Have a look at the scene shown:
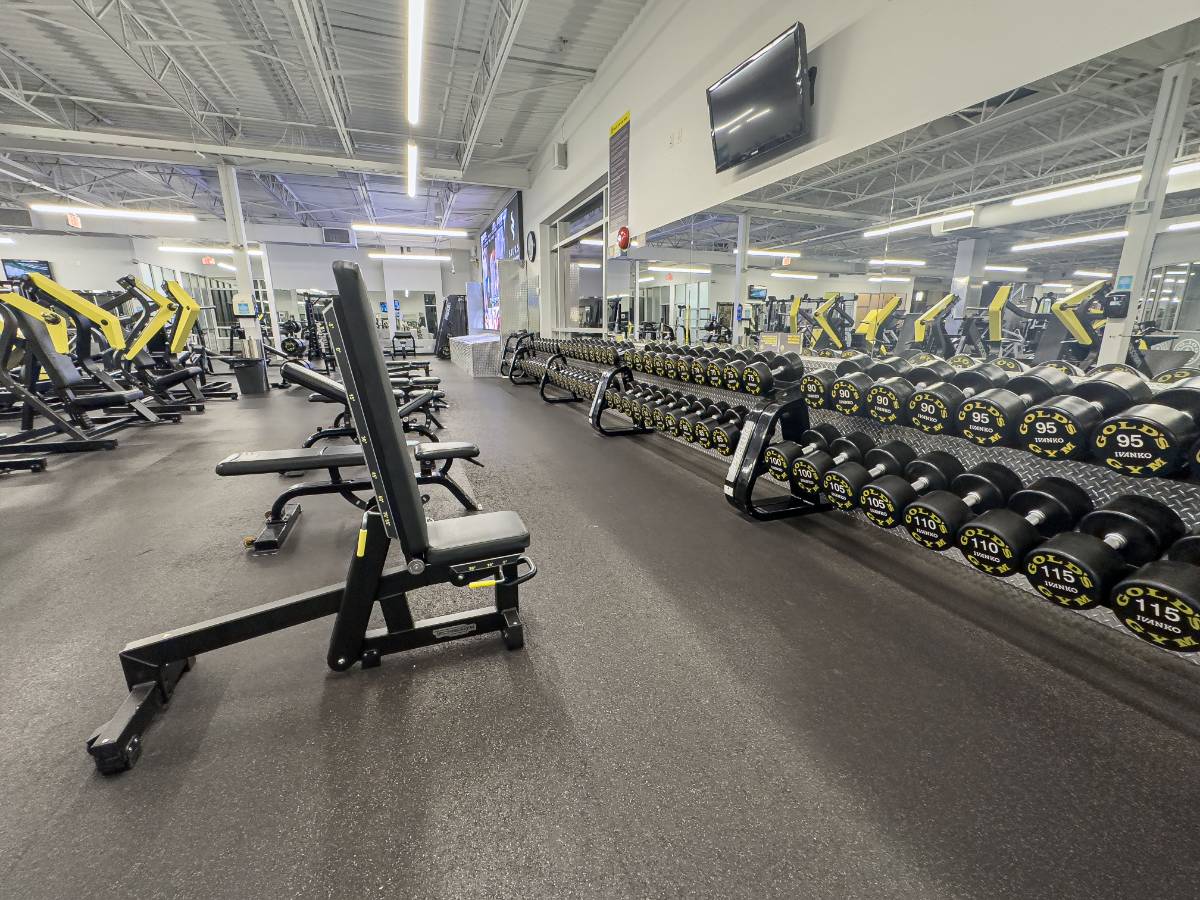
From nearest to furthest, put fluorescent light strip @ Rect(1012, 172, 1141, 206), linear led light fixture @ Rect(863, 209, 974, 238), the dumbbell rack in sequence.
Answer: the dumbbell rack → fluorescent light strip @ Rect(1012, 172, 1141, 206) → linear led light fixture @ Rect(863, 209, 974, 238)

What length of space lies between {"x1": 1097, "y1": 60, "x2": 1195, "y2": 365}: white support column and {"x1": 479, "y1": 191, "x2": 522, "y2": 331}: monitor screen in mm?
8890

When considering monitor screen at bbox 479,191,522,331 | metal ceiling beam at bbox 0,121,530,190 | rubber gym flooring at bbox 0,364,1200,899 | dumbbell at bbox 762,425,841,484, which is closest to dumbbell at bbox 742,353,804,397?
dumbbell at bbox 762,425,841,484

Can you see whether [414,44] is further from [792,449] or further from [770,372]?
[792,449]

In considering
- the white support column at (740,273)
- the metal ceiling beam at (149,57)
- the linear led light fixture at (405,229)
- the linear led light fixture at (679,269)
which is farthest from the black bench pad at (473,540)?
the linear led light fixture at (405,229)

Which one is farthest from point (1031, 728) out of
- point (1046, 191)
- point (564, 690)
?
point (1046, 191)

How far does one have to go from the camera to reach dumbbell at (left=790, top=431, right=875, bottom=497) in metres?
2.05

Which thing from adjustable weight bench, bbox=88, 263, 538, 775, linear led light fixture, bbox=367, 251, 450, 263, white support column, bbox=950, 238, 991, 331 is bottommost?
adjustable weight bench, bbox=88, 263, 538, 775

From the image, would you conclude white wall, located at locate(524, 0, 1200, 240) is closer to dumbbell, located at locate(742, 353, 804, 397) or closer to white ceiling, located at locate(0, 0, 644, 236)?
white ceiling, located at locate(0, 0, 644, 236)

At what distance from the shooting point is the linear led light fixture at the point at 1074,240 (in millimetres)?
1770

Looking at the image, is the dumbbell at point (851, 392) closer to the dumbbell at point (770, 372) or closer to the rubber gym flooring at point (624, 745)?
the dumbbell at point (770, 372)

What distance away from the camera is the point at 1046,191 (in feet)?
7.14

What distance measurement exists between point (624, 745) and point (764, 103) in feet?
11.0

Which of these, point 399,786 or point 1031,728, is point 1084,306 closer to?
point 1031,728

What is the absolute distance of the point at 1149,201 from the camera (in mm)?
1618
